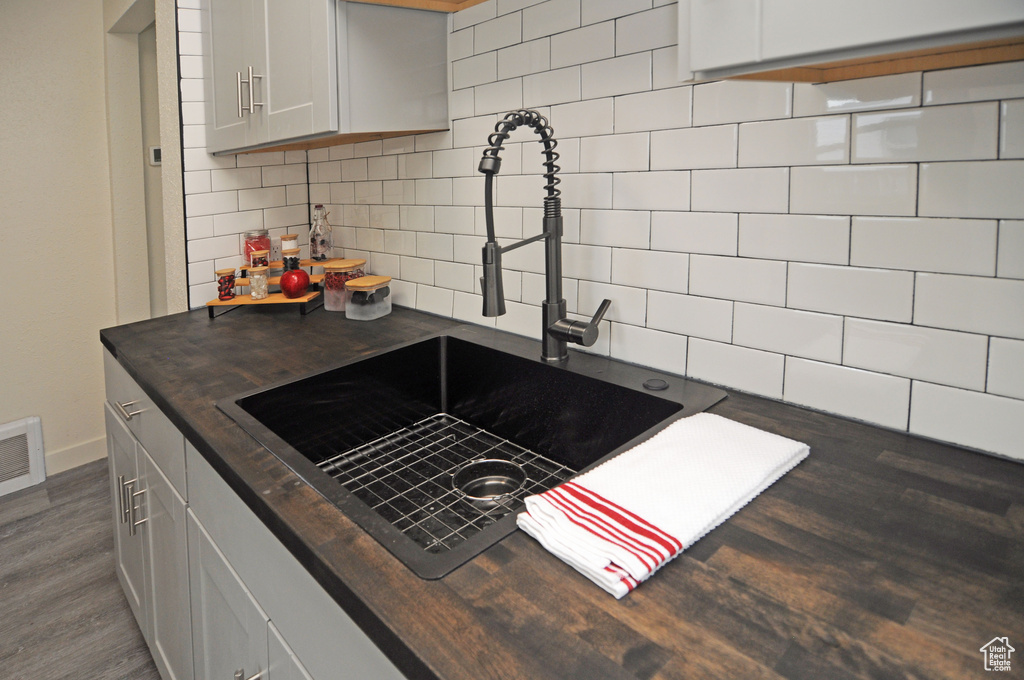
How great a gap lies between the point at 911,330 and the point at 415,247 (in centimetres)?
135

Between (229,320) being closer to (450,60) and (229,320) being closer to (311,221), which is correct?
(311,221)

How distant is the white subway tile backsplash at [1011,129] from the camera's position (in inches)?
34.2

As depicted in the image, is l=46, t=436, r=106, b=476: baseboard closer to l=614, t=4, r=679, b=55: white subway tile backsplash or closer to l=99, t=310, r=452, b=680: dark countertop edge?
l=99, t=310, r=452, b=680: dark countertop edge

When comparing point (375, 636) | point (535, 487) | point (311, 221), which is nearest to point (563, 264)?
point (535, 487)

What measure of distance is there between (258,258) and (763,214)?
162 cm

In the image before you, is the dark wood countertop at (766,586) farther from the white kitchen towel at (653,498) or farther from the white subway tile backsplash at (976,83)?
the white subway tile backsplash at (976,83)

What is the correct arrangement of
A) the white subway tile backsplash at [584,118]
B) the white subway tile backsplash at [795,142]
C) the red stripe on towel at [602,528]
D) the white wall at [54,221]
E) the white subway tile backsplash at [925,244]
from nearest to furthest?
1. the red stripe on towel at [602,528]
2. the white subway tile backsplash at [925,244]
3. the white subway tile backsplash at [795,142]
4. the white subway tile backsplash at [584,118]
5. the white wall at [54,221]

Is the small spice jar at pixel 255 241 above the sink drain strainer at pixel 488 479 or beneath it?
above

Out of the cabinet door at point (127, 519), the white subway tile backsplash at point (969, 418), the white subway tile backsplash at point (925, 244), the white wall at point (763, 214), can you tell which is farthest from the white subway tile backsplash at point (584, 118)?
the cabinet door at point (127, 519)

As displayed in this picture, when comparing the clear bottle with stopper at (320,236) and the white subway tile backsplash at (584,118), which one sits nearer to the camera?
the white subway tile backsplash at (584,118)

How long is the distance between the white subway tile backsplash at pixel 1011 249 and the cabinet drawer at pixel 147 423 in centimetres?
141

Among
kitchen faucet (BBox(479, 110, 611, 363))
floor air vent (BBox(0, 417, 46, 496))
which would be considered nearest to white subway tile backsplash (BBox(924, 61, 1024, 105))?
kitchen faucet (BBox(479, 110, 611, 363))

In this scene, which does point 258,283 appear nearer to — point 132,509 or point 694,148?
point 132,509

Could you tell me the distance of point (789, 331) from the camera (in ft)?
3.77
